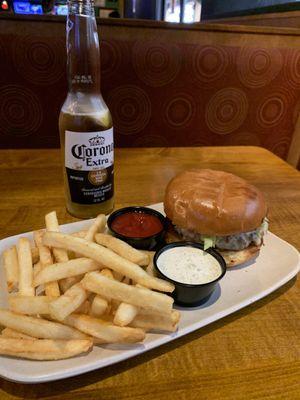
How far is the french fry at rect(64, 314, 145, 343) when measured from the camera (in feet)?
2.81

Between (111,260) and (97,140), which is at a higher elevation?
(97,140)

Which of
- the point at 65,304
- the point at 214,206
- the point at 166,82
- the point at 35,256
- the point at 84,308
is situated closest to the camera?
the point at 65,304

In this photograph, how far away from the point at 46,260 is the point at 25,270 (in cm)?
8

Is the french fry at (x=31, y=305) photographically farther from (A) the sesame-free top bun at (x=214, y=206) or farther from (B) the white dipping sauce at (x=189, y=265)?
(A) the sesame-free top bun at (x=214, y=206)

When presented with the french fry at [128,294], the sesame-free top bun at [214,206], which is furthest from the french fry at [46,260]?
the sesame-free top bun at [214,206]

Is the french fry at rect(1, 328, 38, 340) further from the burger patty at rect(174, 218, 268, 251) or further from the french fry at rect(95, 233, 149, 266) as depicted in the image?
the burger patty at rect(174, 218, 268, 251)

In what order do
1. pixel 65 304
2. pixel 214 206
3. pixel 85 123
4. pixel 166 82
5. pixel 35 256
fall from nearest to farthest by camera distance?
pixel 65 304, pixel 35 256, pixel 214 206, pixel 85 123, pixel 166 82

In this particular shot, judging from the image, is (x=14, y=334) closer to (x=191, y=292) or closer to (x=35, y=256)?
(x=35, y=256)

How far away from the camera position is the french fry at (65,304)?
84cm

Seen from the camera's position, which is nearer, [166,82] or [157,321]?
[157,321]

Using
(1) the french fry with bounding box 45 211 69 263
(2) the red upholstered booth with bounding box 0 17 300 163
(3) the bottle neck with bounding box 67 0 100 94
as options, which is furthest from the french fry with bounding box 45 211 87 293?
(2) the red upholstered booth with bounding box 0 17 300 163

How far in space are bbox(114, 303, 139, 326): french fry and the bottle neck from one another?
3.15ft

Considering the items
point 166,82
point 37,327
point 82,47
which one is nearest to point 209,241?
point 37,327

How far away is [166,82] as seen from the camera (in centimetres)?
266
